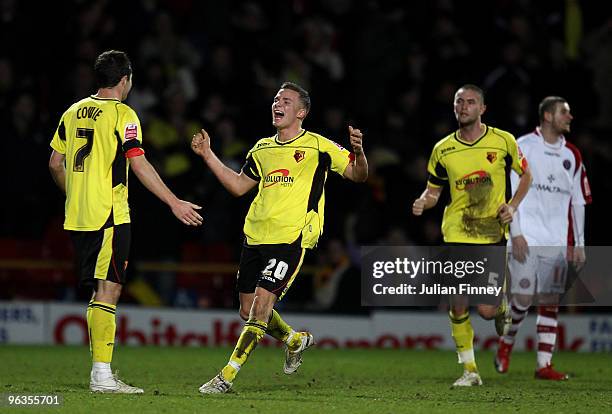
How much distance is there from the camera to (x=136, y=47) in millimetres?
17344

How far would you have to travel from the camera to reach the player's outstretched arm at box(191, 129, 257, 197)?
889 centimetres

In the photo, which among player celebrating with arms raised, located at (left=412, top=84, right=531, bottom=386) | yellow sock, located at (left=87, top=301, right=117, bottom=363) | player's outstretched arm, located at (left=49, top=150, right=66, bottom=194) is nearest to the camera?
yellow sock, located at (left=87, top=301, right=117, bottom=363)

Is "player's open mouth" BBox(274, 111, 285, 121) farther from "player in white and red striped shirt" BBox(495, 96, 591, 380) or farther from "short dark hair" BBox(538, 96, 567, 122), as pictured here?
"short dark hair" BBox(538, 96, 567, 122)

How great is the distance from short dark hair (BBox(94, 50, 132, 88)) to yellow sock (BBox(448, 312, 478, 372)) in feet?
11.5

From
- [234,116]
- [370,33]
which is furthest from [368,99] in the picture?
[234,116]

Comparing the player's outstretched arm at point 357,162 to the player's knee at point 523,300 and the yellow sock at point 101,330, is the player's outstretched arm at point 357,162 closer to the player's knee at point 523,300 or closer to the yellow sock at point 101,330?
the yellow sock at point 101,330

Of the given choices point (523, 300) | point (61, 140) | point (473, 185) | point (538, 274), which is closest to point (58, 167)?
point (61, 140)

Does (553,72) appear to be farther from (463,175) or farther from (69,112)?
(69,112)

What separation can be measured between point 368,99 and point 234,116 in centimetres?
225

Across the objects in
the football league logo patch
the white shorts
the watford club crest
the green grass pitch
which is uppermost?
the football league logo patch

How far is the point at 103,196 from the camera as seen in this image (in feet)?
28.5

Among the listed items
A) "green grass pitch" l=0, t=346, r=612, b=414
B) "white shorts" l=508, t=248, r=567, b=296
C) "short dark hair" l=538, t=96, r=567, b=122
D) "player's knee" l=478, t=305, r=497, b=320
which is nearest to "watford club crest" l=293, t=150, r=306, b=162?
"green grass pitch" l=0, t=346, r=612, b=414

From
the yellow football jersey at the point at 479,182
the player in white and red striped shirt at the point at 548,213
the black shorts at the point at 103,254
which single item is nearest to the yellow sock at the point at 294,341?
the yellow football jersey at the point at 479,182

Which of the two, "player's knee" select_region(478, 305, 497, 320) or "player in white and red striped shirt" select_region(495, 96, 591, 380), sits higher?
"player in white and red striped shirt" select_region(495, 96, 591, 380)
